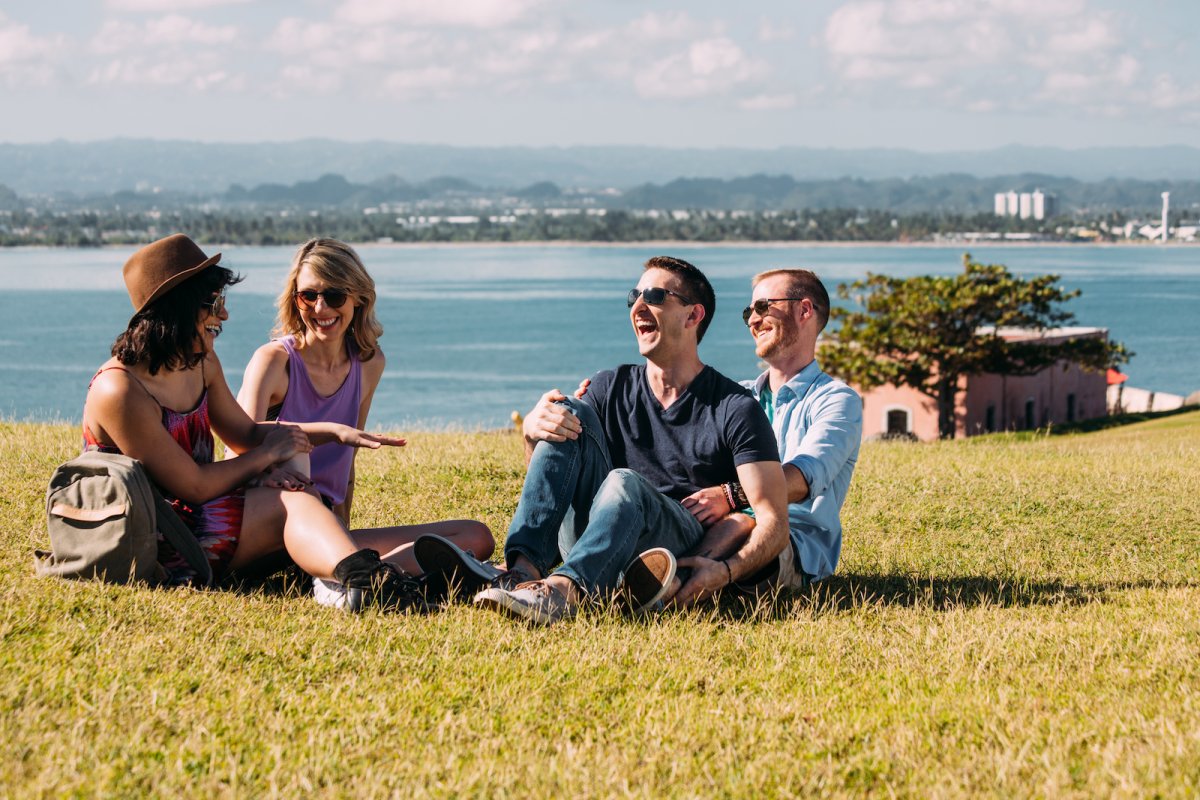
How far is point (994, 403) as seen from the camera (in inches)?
1706

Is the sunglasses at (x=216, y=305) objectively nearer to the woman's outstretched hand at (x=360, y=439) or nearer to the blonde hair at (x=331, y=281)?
the blonde hair at (x=331, y=281)

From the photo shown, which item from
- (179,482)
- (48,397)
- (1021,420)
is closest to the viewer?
(179,482)

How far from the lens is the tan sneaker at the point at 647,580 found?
4.60m

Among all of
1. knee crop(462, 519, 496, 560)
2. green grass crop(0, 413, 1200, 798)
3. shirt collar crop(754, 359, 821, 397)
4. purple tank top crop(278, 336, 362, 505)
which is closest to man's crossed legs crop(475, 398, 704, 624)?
green grass crop(0, 413, 1200, 798)

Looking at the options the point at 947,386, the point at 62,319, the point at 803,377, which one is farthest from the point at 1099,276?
the point at 803,377

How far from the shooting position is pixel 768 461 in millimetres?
4816

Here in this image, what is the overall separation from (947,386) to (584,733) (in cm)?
3610

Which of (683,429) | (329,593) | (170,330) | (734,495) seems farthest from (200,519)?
(734,495)

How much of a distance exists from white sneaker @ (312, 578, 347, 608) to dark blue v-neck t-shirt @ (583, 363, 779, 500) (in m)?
1.22

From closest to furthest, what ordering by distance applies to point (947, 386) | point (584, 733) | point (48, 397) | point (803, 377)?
1. point (584, 733)
2. point (803, 377)
3. point (947, 386)
4. point (48, 397)

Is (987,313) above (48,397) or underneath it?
above

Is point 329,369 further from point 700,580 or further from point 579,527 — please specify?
A: point 700,580

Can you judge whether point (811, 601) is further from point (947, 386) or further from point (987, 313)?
point (947, 386)

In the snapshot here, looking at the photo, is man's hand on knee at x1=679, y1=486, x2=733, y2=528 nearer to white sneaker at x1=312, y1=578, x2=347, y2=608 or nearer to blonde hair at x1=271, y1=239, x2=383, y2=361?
white sneaker at x1=312, y1=578, x2=347, y2=608
